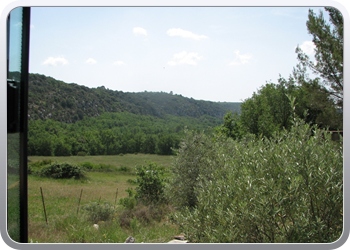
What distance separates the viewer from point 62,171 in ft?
93.8

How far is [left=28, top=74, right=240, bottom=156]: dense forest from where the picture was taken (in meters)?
30.1

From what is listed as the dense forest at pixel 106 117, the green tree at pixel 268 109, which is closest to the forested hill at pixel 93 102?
the dense forest at pixel 106 117

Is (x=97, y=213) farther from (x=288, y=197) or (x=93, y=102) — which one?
(x=93, y=102)

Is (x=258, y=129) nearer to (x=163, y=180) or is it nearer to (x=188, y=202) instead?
(x=163, y=180)

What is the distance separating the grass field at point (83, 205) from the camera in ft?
21.2

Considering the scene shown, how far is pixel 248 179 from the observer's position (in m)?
2.87

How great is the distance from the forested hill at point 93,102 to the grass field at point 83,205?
612 cm

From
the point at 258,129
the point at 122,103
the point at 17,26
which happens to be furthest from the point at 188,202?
the point at 122,103

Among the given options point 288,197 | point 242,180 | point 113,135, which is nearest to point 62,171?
point 113,135

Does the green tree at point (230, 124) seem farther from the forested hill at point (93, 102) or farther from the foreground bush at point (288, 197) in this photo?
the foreground bush at point (288, 197)

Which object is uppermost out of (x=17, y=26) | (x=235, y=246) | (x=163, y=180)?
Result: (x=17, y=26)

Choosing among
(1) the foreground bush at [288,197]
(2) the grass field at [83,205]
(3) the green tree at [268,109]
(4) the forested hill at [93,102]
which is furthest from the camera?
(4) the forested hill at [93,102]

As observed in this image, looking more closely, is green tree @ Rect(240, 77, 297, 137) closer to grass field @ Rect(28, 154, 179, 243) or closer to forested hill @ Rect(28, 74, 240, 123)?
forested hill @ Rect(28, 74, 240, 123)
